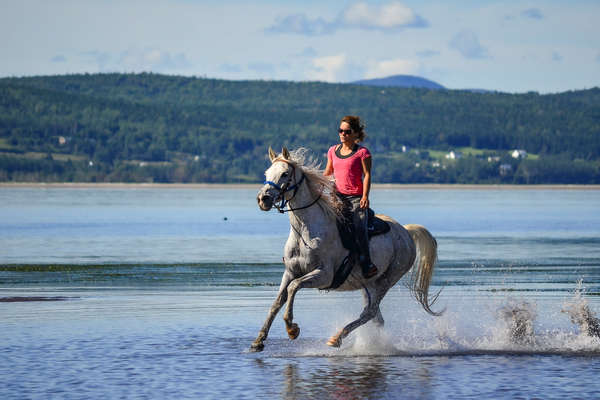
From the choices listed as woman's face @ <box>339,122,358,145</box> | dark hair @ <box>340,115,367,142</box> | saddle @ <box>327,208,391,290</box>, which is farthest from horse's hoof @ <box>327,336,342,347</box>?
dark hair @ <box>340,115,367,142</box>

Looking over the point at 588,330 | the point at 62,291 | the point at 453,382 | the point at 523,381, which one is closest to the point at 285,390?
the point at 453,382

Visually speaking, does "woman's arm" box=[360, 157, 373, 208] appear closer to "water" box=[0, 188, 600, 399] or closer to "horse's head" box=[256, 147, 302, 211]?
"horse's head" box=[256, 147, 302, 211]

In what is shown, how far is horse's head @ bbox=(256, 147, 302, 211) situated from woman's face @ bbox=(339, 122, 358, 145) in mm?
981

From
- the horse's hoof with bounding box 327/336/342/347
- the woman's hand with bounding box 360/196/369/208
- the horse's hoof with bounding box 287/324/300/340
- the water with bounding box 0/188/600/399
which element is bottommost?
the water with bounding box 0/188/600/399

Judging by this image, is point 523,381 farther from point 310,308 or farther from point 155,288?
point 155,288

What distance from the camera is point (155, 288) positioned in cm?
2536

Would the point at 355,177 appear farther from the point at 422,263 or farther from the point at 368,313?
the point at 422,263

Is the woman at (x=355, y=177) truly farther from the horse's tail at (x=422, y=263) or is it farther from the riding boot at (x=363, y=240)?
the horse's tail at (x=422, y=263)

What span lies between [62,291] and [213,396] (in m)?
12.9

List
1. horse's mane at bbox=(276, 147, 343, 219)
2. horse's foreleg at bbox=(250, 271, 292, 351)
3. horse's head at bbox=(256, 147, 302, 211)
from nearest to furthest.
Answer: horse's head at bbox=(256, 147, 302, 211) < horse's foreleg at bbox=(250, 271, 292, 351) < horse's mane at bbox=(276, 147, 343, 219)

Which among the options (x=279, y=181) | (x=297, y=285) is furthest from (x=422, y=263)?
(x=279, y=181)

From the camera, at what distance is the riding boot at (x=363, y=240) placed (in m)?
15.5

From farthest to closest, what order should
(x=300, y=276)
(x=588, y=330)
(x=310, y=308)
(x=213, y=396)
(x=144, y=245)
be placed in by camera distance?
(x=144, y=245) < (x=310, y=308) < (x=588, y=330) < (x=300, y=276) < (x=213, y=396)

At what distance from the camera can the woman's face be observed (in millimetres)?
Answer: 15445
